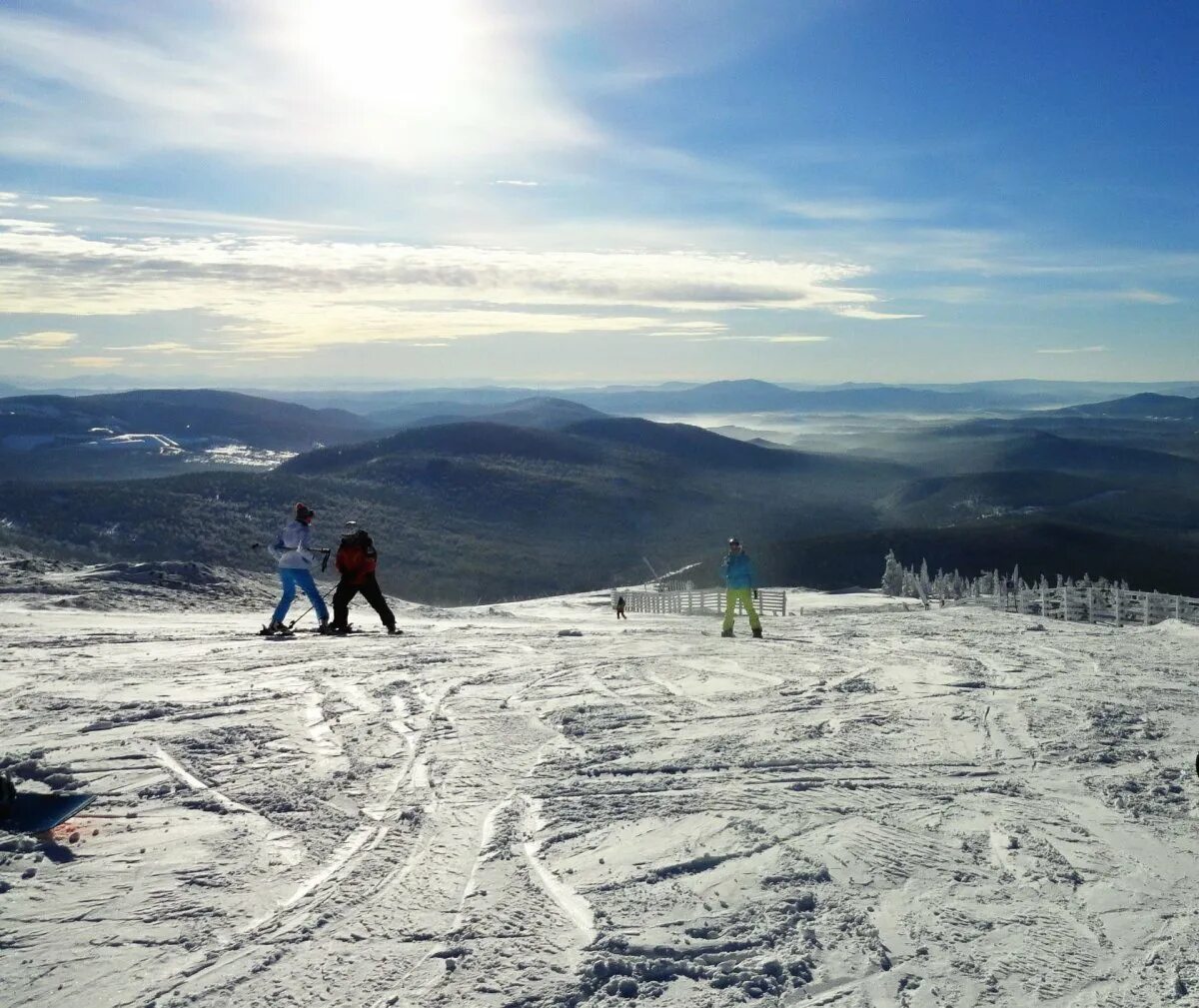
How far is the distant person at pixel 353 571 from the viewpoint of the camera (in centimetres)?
1394

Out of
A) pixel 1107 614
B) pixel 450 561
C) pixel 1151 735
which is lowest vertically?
pixel 450 561

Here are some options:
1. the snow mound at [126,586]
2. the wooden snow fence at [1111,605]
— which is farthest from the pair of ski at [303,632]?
the wooden snow fence at [1111,605]

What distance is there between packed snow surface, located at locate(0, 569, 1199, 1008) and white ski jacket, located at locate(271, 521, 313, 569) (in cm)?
320

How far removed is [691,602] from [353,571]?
2003cm

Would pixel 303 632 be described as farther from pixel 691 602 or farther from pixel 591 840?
pixel 691 602

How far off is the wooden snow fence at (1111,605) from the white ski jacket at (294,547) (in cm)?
1794

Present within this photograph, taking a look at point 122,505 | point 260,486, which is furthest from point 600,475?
point 122,505

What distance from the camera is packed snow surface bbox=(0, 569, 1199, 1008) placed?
154 inches

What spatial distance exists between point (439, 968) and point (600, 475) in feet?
568

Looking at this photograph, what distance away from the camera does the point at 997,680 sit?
10.8 meters

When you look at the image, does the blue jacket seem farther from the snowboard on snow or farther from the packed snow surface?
the snowboard on snow

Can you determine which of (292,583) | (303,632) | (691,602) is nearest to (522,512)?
(691,602)

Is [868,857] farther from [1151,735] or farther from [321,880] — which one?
[1151,735]

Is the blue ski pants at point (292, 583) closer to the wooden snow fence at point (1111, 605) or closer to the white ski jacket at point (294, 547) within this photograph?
the white ski jacket at point (294, 547)
